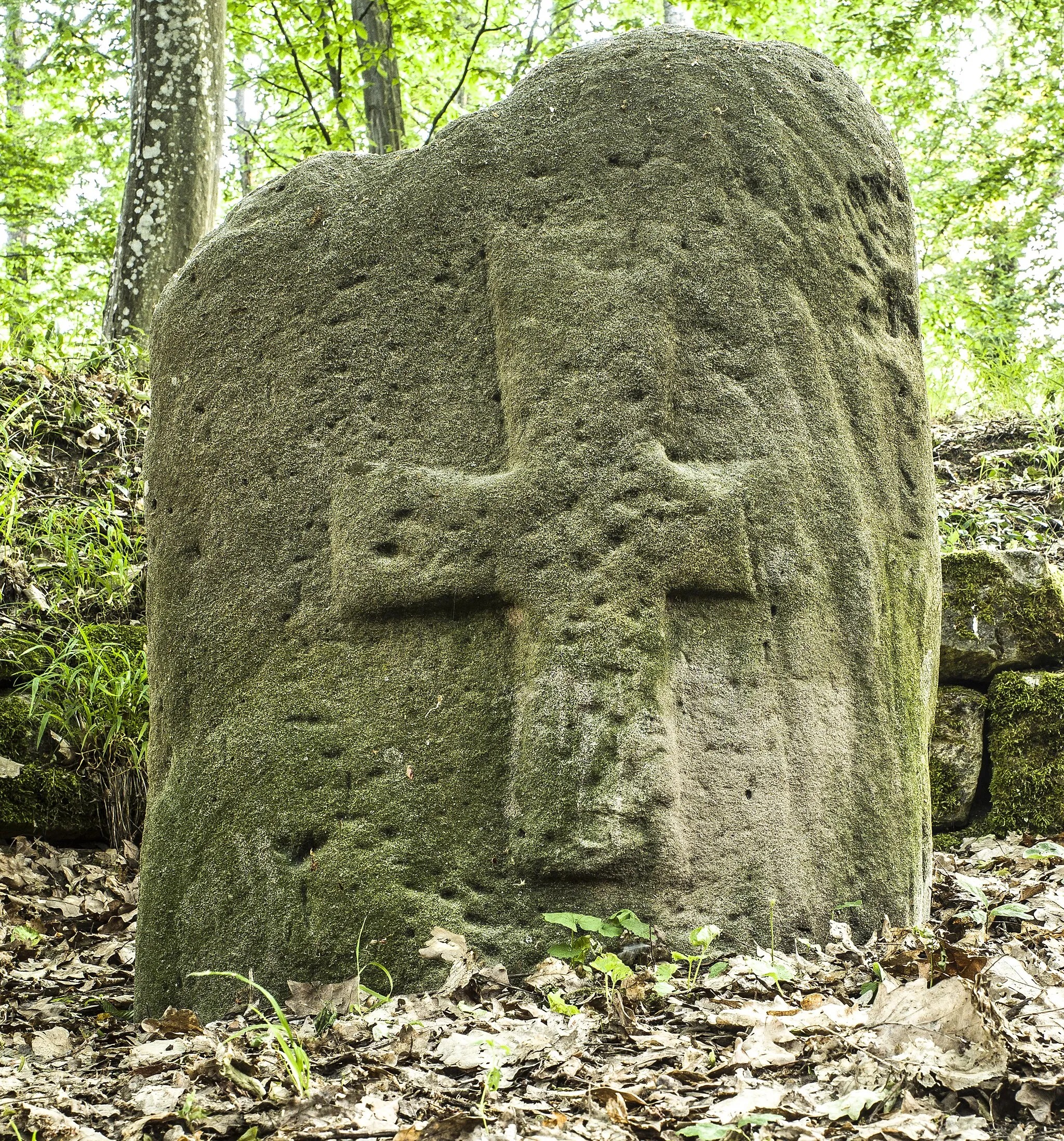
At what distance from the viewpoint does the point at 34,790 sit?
4.05 m

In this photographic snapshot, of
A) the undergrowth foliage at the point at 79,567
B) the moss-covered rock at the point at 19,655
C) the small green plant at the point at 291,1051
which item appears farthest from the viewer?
the moss-covered rock at the point at 19,655

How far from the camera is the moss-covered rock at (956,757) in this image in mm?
4223

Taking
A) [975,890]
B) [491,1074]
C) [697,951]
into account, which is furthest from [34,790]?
[975,890]

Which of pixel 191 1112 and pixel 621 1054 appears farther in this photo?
pixel 621 1054

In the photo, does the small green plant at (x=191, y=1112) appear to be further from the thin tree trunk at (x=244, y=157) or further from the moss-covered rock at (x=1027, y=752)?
the thin tree trunk at (x=244, y=157)

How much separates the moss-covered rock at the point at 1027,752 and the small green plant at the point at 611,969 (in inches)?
96.8

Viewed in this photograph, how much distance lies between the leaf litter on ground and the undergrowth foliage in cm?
146

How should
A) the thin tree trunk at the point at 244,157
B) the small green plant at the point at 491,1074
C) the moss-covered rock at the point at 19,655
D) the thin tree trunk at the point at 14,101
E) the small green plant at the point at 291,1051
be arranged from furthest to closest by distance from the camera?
1. the thin tree trunk at the point at 244,157
2. the thin tree trunk at the point at 14,101
3. the moss-covered rock at the point at 19,655
4. the small green plant at the point at 291,1051
5. the small green plant at the point at 491,1074

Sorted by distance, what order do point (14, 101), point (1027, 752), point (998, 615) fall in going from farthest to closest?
point (14, 101)
point (998, 615)
point (1027, 752)

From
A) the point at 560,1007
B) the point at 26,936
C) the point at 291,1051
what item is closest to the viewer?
the point at 291,1051

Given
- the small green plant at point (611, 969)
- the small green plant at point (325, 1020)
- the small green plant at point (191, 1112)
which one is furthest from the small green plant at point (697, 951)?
the small green plant at point (191, 1112)

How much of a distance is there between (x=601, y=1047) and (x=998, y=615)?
9.98 feet

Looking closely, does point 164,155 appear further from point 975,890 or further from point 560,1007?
point 975,890

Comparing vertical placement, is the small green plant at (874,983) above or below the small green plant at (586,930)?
below
